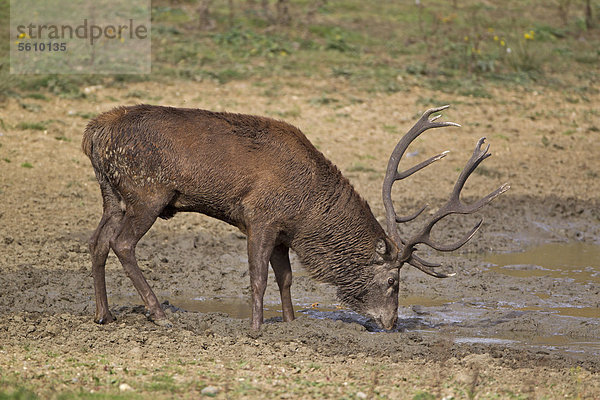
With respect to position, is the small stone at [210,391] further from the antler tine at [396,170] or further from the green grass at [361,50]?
the green grass at [361,50]

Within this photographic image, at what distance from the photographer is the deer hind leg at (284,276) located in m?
7.63

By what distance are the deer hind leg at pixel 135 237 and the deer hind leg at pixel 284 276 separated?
1.07m

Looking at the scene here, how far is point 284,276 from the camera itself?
25.2ft

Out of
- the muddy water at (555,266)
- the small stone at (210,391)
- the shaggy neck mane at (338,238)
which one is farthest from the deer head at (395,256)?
the small stone at (210,391)

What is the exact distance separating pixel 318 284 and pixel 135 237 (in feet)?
8.11

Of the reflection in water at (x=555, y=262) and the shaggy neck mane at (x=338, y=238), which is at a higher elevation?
the shaggy neck mane at (x=338, y=238)

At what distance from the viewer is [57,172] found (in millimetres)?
11391

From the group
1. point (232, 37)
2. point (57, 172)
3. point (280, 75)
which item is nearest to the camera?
point (57, 172)

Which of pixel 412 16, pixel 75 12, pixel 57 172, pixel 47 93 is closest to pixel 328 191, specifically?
pixel 57 172

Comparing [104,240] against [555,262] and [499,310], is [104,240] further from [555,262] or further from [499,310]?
[555,262]

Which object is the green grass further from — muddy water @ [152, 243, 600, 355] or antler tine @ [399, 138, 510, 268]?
antler tine @ [399, 138, 510, 268]

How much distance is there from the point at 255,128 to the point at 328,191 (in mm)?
797

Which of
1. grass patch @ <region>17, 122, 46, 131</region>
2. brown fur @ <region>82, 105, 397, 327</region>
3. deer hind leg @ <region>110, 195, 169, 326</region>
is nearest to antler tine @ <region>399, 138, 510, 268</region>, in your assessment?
brown fur @ <region>82, 105, 397, 327</region>

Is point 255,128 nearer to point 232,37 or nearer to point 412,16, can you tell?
point 232,37
